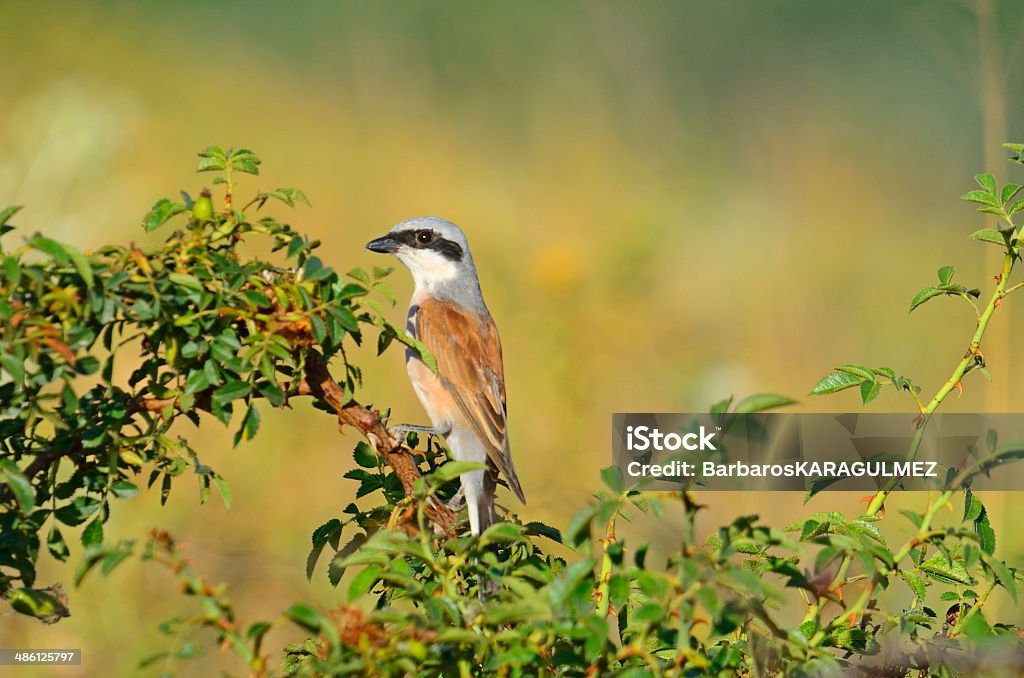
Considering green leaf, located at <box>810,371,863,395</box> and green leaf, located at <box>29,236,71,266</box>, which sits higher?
green leaf, located at <box>29,236,71,266</box>

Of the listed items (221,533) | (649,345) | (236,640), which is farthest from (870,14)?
(236,640)

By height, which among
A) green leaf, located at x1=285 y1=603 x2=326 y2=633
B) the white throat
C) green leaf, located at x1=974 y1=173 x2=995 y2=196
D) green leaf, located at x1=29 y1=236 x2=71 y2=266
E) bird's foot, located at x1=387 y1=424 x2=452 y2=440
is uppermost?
the white throat

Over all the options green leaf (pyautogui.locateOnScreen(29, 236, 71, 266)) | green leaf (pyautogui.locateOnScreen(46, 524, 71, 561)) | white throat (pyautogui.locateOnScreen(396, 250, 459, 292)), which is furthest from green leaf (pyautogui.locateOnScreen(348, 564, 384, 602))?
white throat (pyautogui.locateOnScreen(396, 250, 459, 292))

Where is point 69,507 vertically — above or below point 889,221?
below

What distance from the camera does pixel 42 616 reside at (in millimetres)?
1777

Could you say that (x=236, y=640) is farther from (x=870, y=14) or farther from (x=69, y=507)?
(x=870, y=14)

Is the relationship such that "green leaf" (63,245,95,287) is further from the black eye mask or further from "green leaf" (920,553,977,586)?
the black eye mask

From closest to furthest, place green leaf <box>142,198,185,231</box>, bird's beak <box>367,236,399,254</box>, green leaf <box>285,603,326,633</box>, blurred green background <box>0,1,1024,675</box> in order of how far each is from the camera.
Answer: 1. green leaf <box>285,603,326,633</box>
2. green leaf <box>142,198,185,231</box>
3. bird's beak <box>367,236,399,254</box>
4. blurred green background <box>0,1,1024,675</box>

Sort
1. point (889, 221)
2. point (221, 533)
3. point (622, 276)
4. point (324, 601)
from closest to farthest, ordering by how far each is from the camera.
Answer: point (324, 601)
point (221, 533)
point (622, 276)
point (889, 221)

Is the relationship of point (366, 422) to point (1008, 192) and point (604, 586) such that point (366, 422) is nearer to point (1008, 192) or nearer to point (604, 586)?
point (604, 586)

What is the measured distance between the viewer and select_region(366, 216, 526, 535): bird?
144 inches

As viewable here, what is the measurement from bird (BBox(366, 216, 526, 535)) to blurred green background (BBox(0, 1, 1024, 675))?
0.65 m

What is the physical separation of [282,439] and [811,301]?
11.3ft

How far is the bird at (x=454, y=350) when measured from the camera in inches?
144
